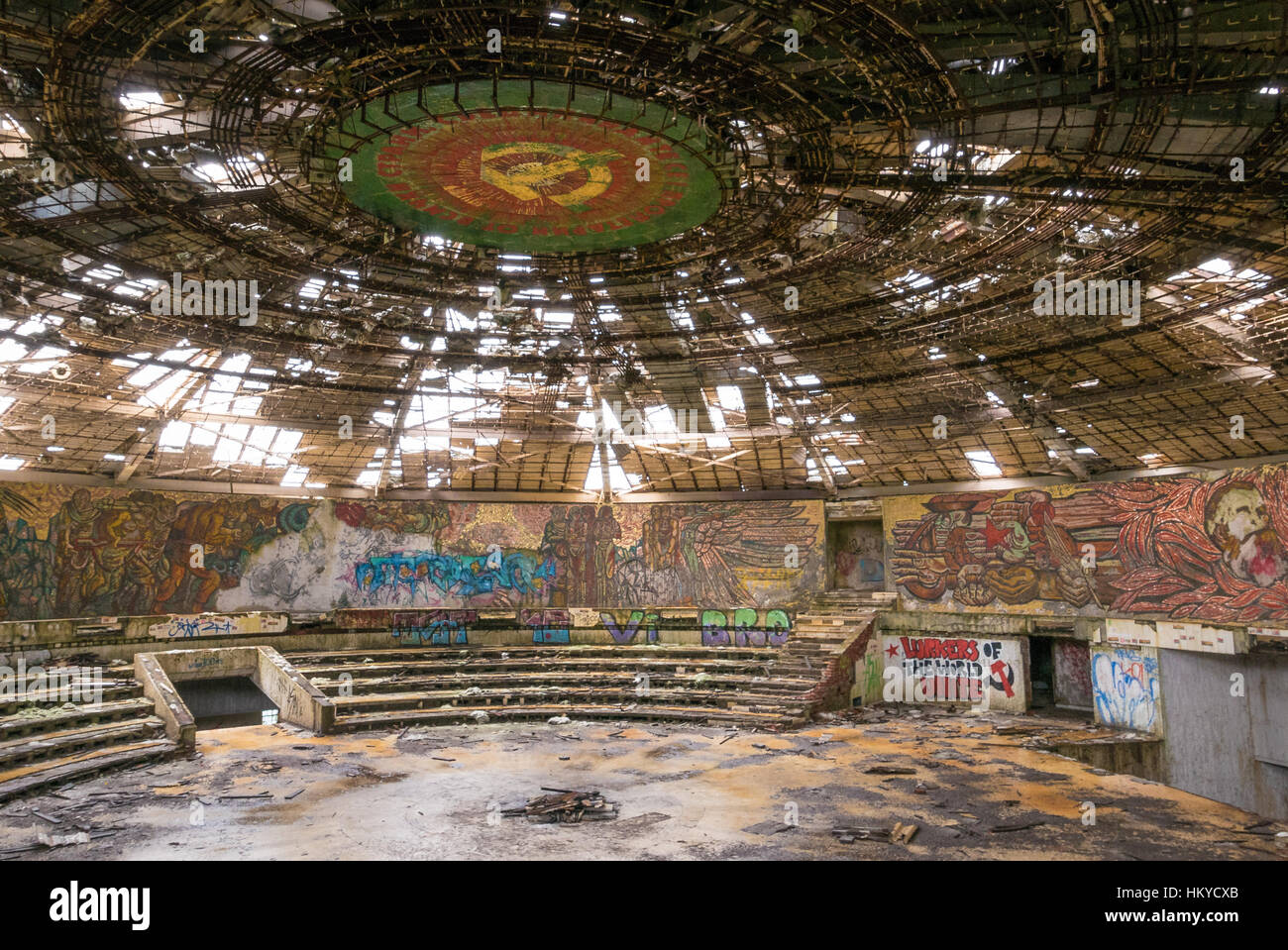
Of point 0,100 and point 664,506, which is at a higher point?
point 0,100

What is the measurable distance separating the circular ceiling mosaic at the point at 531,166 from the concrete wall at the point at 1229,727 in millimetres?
20813

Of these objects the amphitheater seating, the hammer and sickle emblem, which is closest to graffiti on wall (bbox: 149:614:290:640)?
the amphitheater seating

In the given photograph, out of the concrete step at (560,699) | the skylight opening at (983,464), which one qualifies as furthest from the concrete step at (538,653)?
the skylight opening at (983,464)

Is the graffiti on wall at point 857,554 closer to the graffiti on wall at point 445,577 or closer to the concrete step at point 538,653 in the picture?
the concrete step at point 538,653

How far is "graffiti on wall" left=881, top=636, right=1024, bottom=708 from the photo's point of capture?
2927 centimetres

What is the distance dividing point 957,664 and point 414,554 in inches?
800

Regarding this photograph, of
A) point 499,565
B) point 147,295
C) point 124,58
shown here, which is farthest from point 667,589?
point 124,58

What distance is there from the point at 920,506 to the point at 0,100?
28828 mm

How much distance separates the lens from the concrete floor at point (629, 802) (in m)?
14.1

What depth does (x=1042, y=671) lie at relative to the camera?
32.1 m

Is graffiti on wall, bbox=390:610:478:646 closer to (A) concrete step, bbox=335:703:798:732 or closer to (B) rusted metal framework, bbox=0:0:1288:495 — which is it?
(B) rusted metal framework, bbox=0:0:1288:495

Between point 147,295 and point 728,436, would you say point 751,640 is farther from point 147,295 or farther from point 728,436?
point 147,295

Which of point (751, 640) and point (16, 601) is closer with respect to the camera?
point (16, 601)
